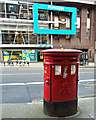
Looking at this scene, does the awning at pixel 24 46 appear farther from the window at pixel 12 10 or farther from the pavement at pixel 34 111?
the pavement at pixel 34 111

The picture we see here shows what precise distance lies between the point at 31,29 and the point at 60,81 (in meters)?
21.8

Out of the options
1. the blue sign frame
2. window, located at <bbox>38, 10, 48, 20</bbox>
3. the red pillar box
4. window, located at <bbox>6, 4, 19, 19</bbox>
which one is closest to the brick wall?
the blue sign frame

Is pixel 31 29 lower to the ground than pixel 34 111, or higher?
higher

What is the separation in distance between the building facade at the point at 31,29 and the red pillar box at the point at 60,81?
20.3m

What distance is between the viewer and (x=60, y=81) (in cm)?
302

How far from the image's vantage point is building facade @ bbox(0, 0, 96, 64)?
878 inches

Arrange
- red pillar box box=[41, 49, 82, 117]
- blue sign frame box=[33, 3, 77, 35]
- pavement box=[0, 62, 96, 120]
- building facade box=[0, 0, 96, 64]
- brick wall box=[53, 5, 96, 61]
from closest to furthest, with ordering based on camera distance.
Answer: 1. red pillar box box=[41, 49, 82, 117]
2. pavement box=[0, 62, 96, 120]
3. blue sign frame box=[33, 3, 77, 35]
4. building facade box=[0, 0, 96, 64]
5. brick wall box=[53, 5, 96, 61]

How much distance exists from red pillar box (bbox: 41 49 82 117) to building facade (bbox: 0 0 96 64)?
20287 millimetres

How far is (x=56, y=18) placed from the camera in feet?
79.2

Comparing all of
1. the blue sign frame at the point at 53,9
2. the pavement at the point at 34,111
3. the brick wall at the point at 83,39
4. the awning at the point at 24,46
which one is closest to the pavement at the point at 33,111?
the pavement at the point at 34,111

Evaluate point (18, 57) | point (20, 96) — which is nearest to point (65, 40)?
point (18, 57)

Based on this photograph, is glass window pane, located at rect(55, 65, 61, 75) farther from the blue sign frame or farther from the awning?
the awning

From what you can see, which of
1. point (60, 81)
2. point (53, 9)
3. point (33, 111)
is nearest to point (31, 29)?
point (53, 9)

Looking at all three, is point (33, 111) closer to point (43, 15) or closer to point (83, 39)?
point (43, 15)
